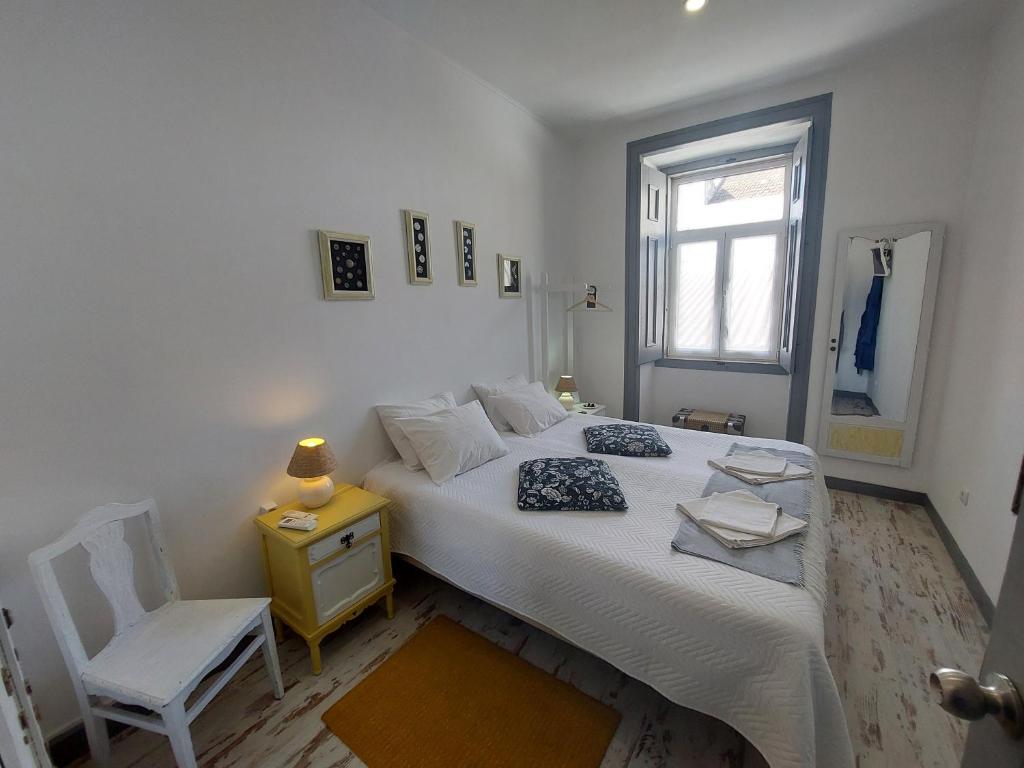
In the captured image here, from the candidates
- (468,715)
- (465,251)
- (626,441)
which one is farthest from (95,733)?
(465,251)

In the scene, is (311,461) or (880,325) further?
(880,325)

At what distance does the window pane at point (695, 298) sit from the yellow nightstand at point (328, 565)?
10.4ft

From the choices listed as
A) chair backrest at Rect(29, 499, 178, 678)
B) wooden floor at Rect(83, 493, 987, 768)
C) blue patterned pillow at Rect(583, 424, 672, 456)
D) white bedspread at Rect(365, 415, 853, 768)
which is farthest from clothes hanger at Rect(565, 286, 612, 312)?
chair backrest at Rect(29, 499, 178, 678)

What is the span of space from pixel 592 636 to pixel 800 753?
594 mm

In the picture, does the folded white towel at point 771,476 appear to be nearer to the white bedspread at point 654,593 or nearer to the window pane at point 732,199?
the white bedspread at point 654,593

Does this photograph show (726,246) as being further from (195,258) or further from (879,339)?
(195,258)

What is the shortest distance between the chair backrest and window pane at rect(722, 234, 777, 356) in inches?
158

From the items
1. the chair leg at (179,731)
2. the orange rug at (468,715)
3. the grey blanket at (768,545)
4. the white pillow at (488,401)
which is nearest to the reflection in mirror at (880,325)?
the grey blanket at (768,545)

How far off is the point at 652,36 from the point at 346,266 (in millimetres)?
2087

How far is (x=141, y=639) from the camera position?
1313mm

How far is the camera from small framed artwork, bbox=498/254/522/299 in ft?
9.92

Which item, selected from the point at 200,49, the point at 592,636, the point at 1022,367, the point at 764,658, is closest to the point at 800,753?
the point at 764,658

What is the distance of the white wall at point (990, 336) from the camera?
1.88 metres

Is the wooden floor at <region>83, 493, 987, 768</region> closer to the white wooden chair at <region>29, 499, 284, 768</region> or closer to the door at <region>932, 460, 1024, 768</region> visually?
the white wooden chair at <region>29, 499, 284, 768</region>
